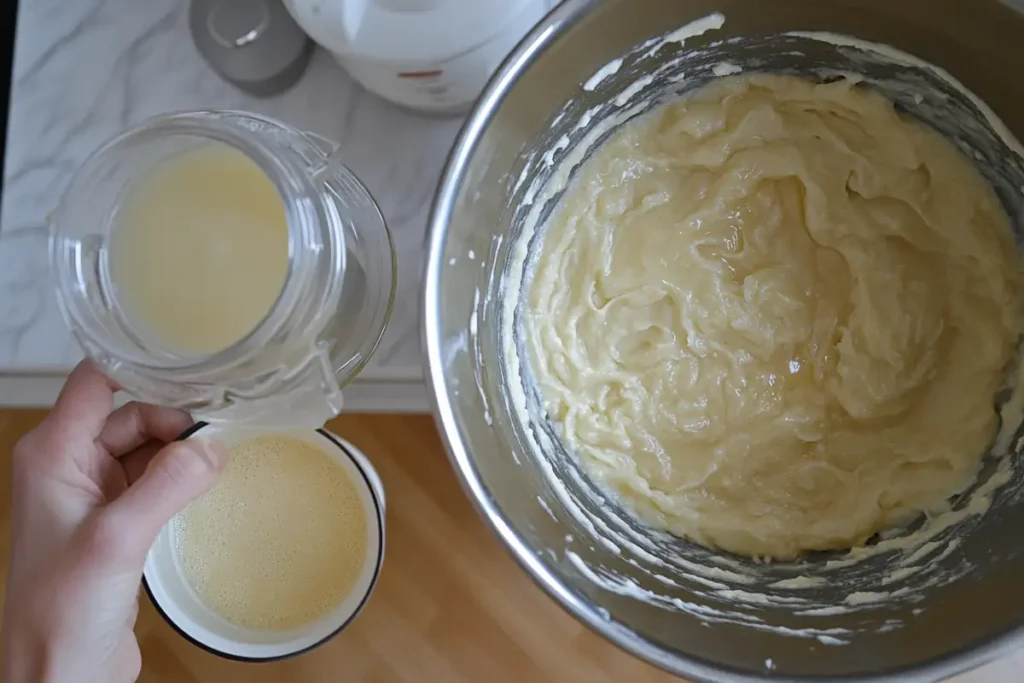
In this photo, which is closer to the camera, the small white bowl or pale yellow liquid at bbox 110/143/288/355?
pale yellow liquid at bbox 110/143/288/355

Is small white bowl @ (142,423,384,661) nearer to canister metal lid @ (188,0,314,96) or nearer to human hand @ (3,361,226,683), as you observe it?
human hand @ (3,361,226,683)

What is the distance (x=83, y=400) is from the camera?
82cm

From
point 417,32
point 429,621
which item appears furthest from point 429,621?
point 417,32

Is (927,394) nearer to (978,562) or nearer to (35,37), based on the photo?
(978,562)

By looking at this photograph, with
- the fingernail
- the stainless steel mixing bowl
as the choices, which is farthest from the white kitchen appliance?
the fingernail

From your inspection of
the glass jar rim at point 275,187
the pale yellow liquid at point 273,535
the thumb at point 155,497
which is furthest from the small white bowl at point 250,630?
the glass jar rim at point 275,187

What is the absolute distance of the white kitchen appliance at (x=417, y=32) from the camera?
728 mm

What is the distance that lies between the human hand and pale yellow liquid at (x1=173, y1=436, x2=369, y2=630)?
0.11 metres

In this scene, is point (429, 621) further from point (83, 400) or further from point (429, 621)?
point (83, 400)

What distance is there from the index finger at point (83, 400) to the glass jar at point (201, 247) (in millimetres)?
111

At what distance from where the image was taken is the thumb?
0.73 meters

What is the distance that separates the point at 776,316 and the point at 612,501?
0.26 metres

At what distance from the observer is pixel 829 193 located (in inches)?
35.3

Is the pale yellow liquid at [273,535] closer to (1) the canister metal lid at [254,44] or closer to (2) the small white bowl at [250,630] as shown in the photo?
(2) the small white bowl at [250,630]
